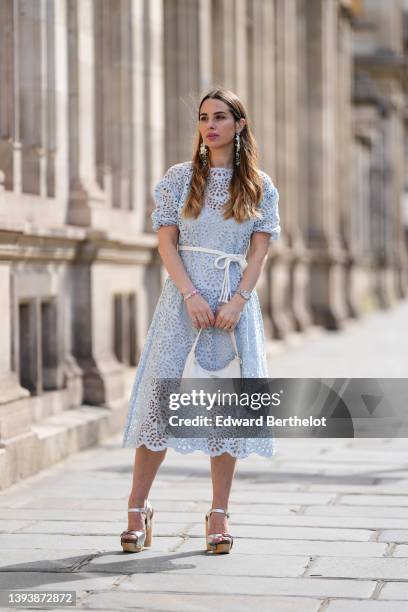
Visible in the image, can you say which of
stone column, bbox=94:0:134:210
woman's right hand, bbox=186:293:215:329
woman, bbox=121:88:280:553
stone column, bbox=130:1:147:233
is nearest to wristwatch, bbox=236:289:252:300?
woman, bbox=121:88:280:553

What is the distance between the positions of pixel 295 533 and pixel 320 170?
71.6 feet

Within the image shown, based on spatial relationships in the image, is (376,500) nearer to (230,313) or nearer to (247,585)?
(230,313)

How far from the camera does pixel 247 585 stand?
19.3 ft

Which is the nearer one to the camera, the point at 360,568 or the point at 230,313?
the point at 360,568

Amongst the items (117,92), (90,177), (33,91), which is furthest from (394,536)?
(117,92)

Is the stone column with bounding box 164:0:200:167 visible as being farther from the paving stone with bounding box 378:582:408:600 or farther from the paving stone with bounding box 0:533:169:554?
the paving stone with bounding box 378:582:408:600

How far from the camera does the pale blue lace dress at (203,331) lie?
641cm

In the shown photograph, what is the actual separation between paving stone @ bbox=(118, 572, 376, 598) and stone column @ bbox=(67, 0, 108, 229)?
228 inches

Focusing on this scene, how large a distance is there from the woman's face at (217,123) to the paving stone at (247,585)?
5.71 feet

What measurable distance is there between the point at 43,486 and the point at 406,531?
236 cm

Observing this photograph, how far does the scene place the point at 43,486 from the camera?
8.64 m

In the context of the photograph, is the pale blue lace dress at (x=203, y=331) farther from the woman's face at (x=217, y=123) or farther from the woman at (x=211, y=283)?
the woman's face at (x=217, y=123)

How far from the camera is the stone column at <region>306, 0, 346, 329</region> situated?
2831 centimetres

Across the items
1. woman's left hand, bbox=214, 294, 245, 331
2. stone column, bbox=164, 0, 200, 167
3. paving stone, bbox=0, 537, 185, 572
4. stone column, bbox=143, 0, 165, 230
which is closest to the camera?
paving stone, bbox=0, 537, 185, 572
